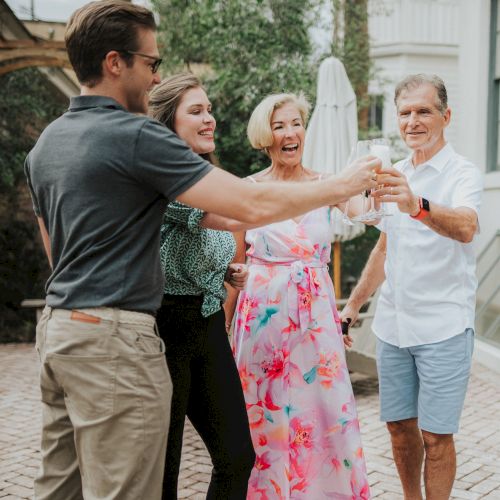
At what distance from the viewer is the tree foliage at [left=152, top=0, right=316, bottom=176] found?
11.7 meters

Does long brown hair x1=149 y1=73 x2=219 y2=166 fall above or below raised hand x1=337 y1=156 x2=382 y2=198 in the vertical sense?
above

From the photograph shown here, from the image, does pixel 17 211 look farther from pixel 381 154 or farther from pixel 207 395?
pixel 381 154

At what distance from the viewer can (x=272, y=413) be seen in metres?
3.50

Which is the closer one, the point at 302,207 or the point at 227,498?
the point at 302,207

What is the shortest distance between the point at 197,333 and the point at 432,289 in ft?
3.60

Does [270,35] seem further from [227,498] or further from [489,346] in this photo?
[227,498]

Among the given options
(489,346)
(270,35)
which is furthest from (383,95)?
(489,346)

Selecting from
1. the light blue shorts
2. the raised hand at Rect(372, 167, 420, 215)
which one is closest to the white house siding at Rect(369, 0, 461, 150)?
the light blue shorts

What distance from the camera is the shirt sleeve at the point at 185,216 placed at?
2.69 meters

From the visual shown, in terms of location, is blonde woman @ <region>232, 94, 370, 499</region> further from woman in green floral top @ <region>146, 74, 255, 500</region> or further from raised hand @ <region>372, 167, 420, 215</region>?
raised hand @ <region>372, 167, 420, 215</region>

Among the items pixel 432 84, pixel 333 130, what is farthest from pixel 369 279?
pixel 333 130

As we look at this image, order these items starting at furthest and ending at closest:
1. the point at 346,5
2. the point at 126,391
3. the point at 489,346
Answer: the point at 346,5, the point at 489,346, the point at 126,391

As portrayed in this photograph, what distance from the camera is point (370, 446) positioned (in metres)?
4.96

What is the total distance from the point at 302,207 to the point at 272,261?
140 cm
